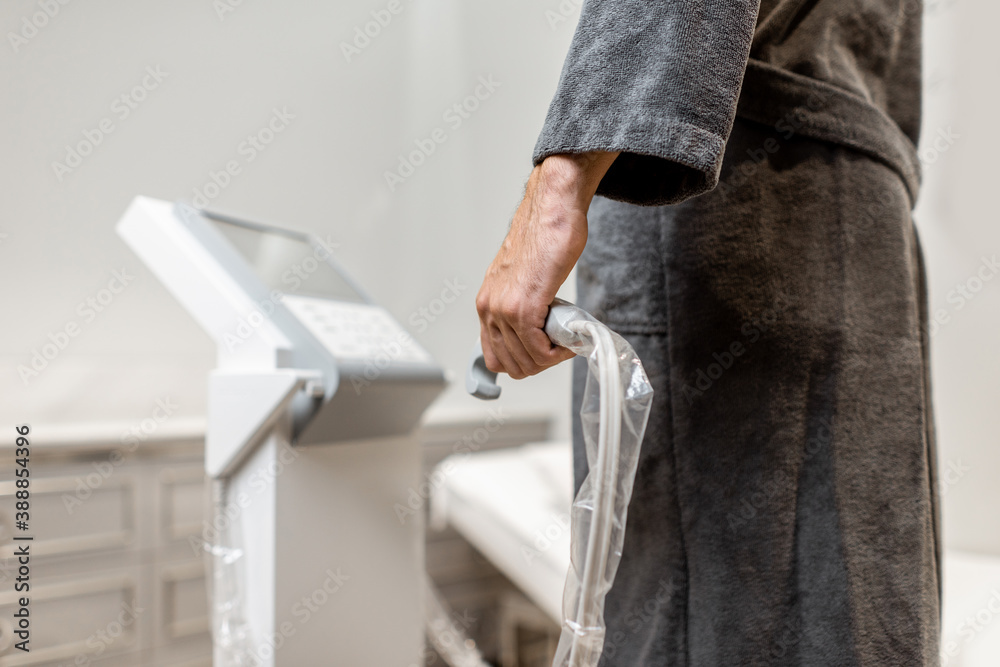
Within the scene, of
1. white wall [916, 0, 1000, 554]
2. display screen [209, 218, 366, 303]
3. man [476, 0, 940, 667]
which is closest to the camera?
man [476, 0, 940, 667]

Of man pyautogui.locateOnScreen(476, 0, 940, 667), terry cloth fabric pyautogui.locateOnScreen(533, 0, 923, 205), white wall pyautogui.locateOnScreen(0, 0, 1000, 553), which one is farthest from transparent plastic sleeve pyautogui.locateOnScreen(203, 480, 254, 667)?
white wall pyautogui.locateOnScreen(0, 0, 1000, 553)

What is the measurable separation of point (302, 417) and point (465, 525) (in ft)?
2.88

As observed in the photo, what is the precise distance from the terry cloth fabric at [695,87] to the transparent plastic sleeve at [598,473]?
4.8 inches

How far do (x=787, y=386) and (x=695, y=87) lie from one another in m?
0.28

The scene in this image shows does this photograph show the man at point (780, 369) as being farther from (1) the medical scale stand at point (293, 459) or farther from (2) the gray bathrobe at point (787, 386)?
(1) the medical scale stand at point (293, 459)

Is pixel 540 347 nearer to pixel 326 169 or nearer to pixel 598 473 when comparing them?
pixel 598 473

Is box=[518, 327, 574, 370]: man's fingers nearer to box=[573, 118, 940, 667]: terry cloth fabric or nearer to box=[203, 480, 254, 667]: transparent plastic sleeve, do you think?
box=[573, 118, 940, 667]: terry cloth fabric

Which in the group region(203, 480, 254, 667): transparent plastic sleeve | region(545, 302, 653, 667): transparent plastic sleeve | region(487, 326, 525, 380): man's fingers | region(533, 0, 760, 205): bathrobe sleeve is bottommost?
region(203, 480, 254, 667): transparent plastic sleeve

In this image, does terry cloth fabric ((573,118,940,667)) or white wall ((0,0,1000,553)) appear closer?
terry cloth fabric ((573,118,940,667))

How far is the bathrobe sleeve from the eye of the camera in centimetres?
44

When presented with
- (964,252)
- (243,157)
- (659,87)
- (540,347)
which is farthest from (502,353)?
(243,157)

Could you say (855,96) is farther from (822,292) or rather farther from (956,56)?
(956,56)

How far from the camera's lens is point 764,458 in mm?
564

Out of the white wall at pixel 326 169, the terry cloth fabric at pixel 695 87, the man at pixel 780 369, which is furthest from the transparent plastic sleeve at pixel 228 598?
the white wall at pixel 326 169
